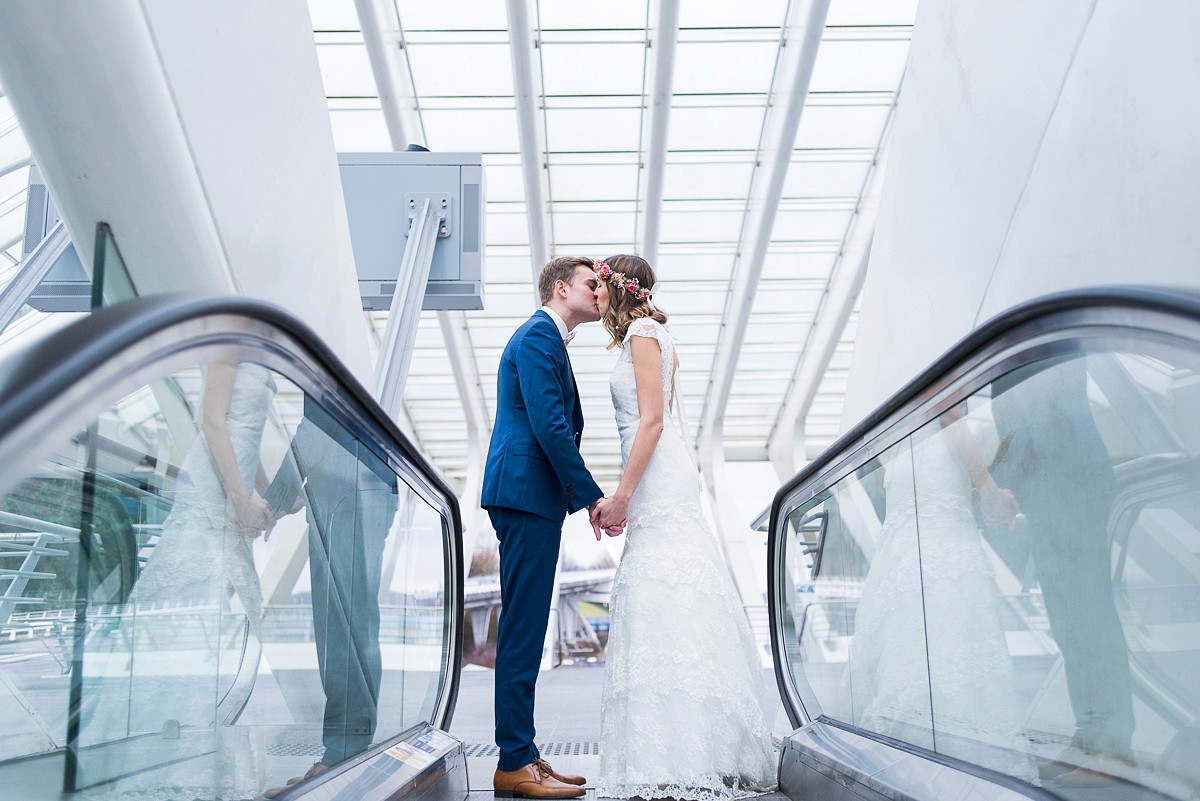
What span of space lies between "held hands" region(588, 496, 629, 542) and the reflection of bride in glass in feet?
5.70

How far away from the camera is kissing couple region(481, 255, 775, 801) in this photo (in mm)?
3312

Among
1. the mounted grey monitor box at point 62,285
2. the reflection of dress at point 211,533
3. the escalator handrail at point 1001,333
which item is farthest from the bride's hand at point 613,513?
the mounted grey monitor box at point 62,285

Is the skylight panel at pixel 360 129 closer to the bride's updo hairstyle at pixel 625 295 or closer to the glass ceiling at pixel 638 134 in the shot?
the glass ceiling at pixel 638 134

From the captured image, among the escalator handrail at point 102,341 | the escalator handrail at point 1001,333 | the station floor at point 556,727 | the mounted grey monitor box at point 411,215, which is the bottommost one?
the station floor at point 556,727

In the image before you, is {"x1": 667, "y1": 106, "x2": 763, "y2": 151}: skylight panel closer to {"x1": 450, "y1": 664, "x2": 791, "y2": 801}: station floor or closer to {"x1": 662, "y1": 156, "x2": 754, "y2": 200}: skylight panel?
{"x1": 662, "y1": 156, "x2": 754, "y2": 200}: skylight panel

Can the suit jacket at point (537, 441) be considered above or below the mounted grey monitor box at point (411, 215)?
below

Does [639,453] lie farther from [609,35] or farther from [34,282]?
[609,35]

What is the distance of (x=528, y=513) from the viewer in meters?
3.62

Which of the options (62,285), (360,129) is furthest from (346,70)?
(62,285)

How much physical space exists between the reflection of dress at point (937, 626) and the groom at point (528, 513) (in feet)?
3.41

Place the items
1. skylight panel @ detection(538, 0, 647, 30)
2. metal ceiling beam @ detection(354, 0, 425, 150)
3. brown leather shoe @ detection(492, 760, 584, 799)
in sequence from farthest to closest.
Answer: skylight panel @ detection(538, 0, 647, 30)
metal ceiling beam @ detection(354, 0, 425, 150)
brown leather shoe @ detection(492, 760, 584, 799)

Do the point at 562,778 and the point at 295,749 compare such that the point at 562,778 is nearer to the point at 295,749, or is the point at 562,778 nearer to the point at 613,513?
the point at 613,513

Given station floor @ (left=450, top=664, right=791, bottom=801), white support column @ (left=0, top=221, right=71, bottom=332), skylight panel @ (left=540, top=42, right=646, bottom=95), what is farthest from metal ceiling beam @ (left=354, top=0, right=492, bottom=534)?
white support column @ (left=0, top=221, right=71, bottom=332)

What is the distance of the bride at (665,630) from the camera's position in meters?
3.28
